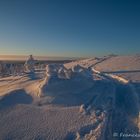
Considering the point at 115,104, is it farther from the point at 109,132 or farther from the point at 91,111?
the point at 109,132

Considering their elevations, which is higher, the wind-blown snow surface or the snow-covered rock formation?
the snow-covered rock formation

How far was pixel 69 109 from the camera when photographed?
24.6m

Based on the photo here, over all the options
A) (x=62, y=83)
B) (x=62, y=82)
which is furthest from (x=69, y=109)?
(x=62, y=82)

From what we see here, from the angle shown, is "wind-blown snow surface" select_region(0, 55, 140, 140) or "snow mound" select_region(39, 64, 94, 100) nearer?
"wind-blown snow surface" select_region(0, 55, 140, 140)

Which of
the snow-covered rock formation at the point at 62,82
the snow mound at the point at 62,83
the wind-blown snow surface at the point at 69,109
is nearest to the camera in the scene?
the wind-blown snow surface at the point at 69,109

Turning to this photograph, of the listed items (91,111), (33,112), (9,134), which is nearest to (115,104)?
(91,111)

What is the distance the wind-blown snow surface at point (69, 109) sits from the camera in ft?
64.7

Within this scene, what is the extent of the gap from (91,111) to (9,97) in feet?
38.2

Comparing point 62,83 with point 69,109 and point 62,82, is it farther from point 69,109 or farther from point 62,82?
point 69,109

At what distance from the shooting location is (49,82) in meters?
31.3

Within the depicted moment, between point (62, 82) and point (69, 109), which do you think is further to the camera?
point (62, 82)

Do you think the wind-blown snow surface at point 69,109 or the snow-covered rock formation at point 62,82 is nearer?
the wind-blown snow surface at point 69,109

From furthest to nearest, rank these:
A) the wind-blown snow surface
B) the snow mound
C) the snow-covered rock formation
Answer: the snow-covered rock formation → the snow mound → the wind-blown snow surface

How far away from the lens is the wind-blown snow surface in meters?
19.7
